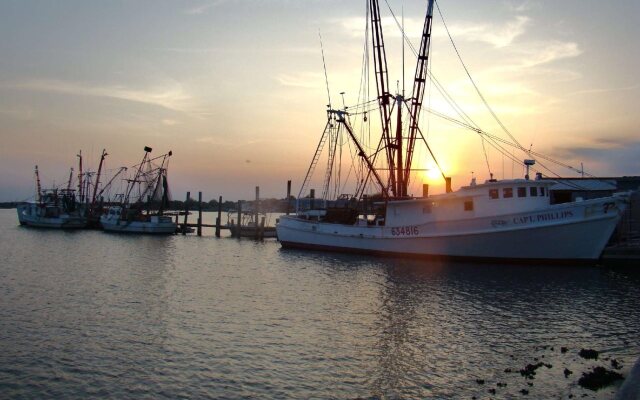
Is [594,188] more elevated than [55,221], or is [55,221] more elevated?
[594,188]

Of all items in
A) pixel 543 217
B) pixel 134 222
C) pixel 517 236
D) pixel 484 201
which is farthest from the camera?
pixel 134 222

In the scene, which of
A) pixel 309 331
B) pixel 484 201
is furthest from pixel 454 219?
pixel 309 331

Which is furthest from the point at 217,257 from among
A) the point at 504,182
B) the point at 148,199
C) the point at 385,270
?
the point at 148,199

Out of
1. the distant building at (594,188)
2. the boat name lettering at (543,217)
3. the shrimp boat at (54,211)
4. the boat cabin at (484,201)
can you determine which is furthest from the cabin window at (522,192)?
the shrimp boat at (54,211)

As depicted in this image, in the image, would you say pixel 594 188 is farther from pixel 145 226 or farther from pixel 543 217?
pixel 145 226

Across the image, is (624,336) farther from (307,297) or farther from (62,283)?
(62,283)

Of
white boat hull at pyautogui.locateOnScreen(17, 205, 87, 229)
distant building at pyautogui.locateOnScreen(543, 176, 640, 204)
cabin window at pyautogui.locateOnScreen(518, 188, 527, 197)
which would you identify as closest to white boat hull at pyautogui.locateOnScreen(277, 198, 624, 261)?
cabin window at pyautogui.locateOnScreen(518, 188, 527, 197)

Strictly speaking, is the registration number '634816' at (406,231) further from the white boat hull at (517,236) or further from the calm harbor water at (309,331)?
the calm harbor water at (309,331)

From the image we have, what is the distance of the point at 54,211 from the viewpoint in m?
80.4

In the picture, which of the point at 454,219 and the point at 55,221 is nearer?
the point at 454,219

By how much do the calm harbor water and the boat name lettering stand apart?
305 centimetres

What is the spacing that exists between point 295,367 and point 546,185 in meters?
26.3

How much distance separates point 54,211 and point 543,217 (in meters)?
73.4

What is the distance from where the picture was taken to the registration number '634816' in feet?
126
